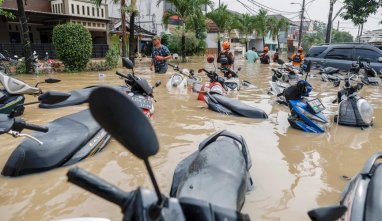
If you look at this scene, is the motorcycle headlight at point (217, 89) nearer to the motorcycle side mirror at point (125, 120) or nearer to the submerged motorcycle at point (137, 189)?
the submerged motorcycle at point (137, 189)

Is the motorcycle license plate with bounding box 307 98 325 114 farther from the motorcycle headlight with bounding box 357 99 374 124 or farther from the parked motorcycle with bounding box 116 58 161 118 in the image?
the parked motorcycle with bounding box 116 58 161 118

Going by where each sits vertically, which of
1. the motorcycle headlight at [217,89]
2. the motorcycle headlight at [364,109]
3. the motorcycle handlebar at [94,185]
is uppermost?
the motorcycle handlebar at [94,185]

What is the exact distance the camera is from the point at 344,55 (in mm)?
13891

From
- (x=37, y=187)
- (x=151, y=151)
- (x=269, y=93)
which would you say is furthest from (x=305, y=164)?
(x=269, y=93)

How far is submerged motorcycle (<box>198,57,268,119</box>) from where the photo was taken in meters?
6.93

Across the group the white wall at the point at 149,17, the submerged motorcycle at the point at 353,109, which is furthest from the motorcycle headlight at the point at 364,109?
the white wall at the point at 149,17

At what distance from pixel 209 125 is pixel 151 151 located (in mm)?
5228

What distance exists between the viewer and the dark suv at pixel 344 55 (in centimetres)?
1295

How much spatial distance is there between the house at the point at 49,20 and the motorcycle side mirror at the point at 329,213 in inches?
842

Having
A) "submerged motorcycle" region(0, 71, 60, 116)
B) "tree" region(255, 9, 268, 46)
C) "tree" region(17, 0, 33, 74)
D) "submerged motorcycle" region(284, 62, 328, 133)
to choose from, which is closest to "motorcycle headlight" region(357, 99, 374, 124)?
"submerged motorcycle" region(284, 62, 328, 133)

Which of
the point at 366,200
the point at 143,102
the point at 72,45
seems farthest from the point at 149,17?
the point at 366,200

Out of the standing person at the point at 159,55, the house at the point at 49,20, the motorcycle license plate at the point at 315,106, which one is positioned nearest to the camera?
the motorcycle license plate at the point at 315,106

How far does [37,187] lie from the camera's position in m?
3.37

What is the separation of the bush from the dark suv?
10.7 m
